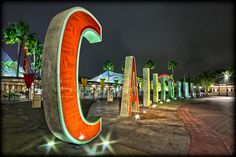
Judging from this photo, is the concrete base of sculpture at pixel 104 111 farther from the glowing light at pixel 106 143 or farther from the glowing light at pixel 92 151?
the glowing light at pixel 92 151

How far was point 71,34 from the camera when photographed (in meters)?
4.52

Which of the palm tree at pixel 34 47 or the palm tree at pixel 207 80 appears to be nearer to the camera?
the palm tree at pixel 34 47

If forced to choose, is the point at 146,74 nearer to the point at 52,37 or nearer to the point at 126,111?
the point at 126,111

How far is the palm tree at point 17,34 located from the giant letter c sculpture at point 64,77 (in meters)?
32.5

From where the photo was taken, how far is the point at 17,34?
30.7 m

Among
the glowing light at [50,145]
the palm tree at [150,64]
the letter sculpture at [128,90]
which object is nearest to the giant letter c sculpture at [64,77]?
the glowing light at [50,145]

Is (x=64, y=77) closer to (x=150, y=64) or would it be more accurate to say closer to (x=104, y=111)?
(x=104, y=111)

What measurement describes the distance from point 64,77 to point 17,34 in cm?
3487

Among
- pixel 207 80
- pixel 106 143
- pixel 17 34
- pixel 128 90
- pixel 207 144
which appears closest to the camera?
pixel 106 143

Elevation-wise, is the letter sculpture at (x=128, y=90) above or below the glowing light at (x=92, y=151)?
above

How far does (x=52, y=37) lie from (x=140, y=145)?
4562 millimetres

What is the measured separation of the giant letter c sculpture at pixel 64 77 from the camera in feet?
12.9

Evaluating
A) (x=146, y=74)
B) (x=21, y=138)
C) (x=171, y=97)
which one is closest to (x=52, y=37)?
(x=21, y=138)

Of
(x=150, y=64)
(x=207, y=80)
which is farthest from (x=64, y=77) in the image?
(x=207, y=80)
